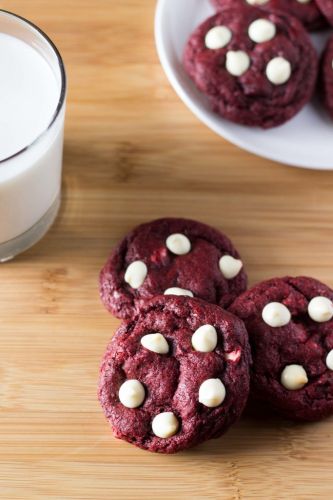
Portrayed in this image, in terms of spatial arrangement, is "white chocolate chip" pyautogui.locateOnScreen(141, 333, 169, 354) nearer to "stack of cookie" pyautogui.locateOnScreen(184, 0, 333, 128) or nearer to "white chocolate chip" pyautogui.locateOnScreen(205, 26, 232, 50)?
"stack of cookie" pyautogui.locateOnScreen(184, 0, 333, 128)

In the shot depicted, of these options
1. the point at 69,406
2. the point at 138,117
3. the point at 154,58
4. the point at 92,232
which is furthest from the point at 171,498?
the point at 154,58

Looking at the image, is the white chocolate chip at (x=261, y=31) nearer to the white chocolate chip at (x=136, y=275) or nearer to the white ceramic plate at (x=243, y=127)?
the white ceramic plate at (x=243, y=127)

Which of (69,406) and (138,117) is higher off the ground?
(138,117)

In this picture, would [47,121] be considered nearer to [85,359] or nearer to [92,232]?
[92,232]

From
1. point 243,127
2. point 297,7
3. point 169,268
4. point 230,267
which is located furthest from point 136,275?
point 297,7

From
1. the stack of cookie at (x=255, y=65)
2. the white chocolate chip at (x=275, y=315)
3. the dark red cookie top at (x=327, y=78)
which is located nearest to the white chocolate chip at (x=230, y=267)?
the white chocolate chip at (x=275, y=315)

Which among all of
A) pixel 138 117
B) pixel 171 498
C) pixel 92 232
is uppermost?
pixel 138 117
